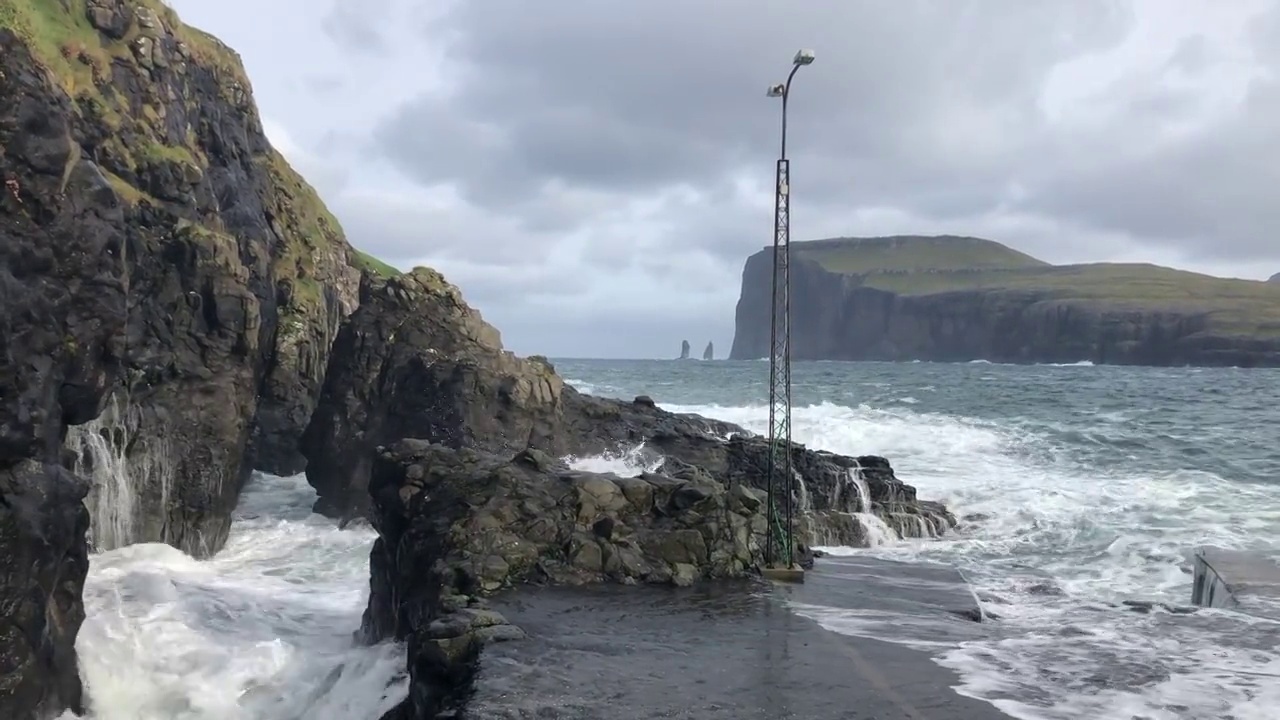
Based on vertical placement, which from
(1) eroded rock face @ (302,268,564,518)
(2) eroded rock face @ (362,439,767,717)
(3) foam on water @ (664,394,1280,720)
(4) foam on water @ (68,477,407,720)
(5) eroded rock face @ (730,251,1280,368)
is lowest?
(4) foam on water @ (68,477,407,720)

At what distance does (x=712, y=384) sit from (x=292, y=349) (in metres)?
73.2

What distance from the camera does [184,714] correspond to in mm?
14406

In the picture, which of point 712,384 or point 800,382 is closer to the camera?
point 800,382

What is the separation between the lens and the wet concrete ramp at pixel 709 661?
10.2 metres

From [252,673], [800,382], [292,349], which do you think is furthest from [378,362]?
[800,382]

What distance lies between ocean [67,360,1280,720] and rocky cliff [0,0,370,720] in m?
1.94

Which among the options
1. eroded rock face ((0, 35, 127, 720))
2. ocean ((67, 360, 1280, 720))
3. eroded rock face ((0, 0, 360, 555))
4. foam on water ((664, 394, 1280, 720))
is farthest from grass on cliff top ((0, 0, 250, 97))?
foam on water ((664, 394, 1280, 720))

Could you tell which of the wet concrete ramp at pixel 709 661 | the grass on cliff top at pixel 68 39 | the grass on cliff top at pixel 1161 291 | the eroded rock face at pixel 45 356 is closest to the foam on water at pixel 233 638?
the eroded rock face at pixel 45 356

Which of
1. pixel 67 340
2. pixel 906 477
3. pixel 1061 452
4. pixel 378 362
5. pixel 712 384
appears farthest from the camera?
pixel 712 384

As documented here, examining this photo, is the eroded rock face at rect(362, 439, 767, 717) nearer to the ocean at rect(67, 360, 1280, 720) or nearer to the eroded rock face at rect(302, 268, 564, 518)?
the ocean at rect(67, 360, 1280, 720)

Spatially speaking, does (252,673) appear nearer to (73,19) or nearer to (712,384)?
(73,19)

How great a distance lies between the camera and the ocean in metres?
12.8

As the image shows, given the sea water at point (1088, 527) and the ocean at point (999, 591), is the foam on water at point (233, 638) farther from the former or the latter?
the sea water at point (1088, 527)

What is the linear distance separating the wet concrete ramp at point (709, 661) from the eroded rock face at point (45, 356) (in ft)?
21.0
